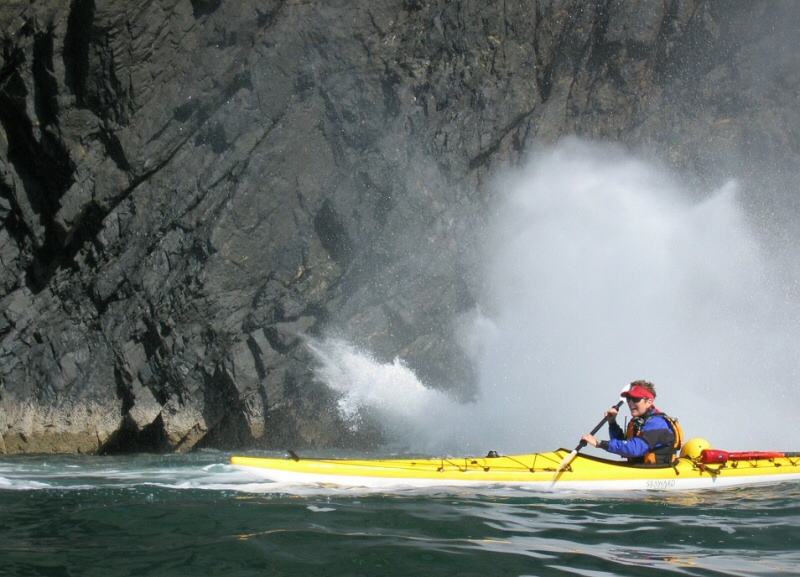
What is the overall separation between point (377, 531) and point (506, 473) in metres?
2.95

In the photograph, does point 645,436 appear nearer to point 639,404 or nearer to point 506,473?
point 639,404

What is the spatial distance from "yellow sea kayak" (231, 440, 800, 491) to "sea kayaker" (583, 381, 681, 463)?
0.16 metres

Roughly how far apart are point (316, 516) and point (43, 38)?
11597 millimetres

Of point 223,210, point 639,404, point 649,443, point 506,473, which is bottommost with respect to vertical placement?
point 506,473

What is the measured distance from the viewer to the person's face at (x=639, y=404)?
9.20m

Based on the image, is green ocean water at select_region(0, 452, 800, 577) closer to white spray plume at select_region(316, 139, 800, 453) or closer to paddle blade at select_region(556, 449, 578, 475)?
paddle blade at select_region(556, 449, 578, 475)

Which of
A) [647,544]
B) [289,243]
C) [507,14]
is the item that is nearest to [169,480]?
[647,544]

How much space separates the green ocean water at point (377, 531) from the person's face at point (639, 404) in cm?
108

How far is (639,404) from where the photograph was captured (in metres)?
9.23

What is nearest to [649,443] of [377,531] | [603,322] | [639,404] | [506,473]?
[639,404]

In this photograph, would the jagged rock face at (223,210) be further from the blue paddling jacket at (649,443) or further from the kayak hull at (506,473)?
the blue paddling jacket at (649,443)

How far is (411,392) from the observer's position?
15688 mm

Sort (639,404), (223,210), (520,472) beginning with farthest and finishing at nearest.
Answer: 1. (223,210)
2. (639,404)
3. (520,472)

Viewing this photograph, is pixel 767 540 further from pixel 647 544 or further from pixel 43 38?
pixel 43 38
